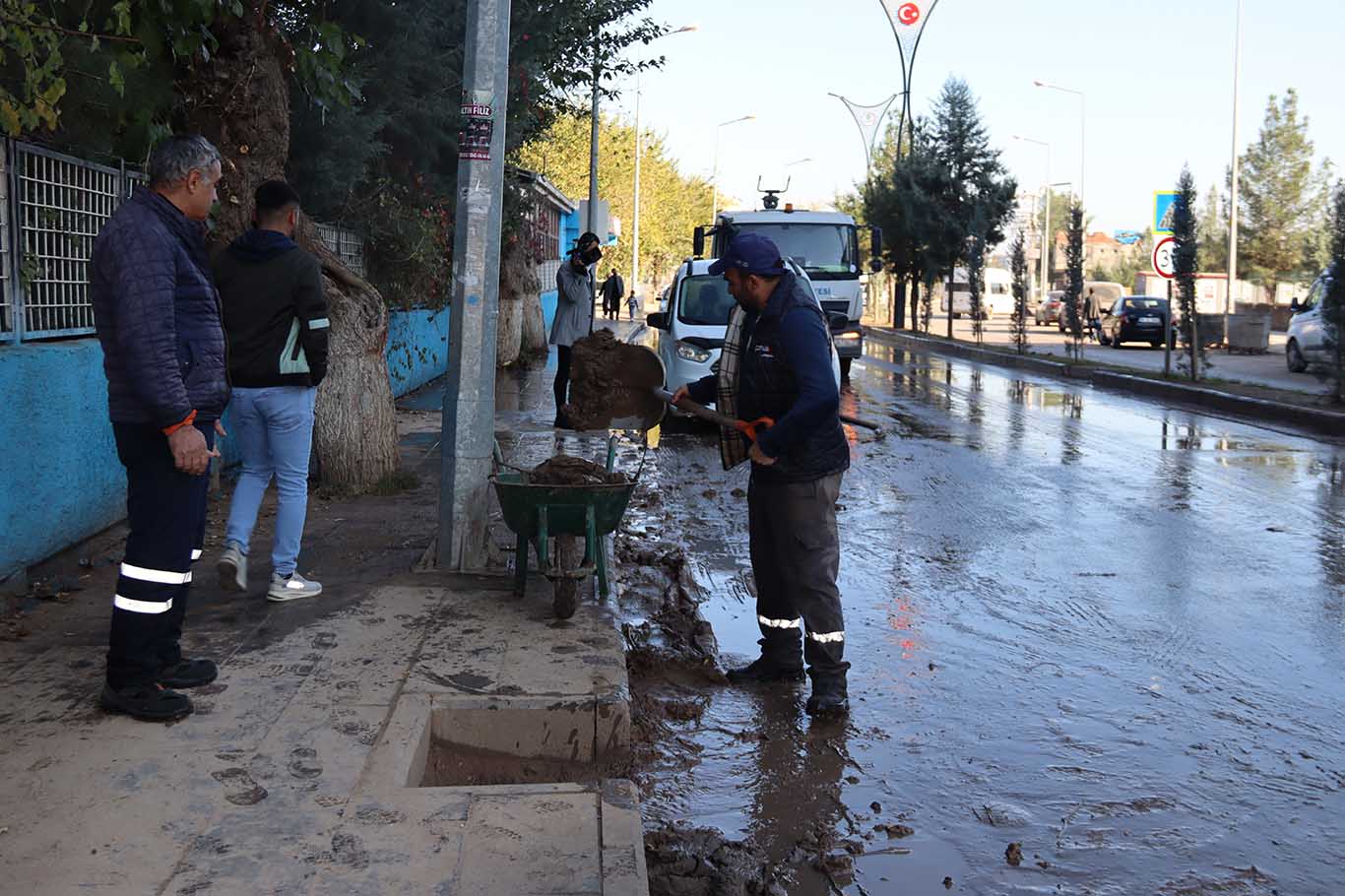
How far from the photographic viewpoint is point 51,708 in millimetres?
4828

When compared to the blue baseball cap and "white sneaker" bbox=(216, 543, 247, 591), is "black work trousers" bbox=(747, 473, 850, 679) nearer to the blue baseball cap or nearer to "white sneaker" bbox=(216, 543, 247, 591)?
the blue baseball cap

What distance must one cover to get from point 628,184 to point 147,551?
182ft

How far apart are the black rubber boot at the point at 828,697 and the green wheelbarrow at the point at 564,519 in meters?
1.16

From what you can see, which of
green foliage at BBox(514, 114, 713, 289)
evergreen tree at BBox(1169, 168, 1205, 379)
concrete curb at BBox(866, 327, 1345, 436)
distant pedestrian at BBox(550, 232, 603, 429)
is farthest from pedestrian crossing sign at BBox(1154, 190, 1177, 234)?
green foliage at BBox(514, 114, 713, 289)

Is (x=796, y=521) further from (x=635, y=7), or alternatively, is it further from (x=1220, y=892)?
(x=635, y=7)

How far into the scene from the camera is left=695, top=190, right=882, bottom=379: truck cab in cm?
2284

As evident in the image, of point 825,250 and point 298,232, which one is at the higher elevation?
point 825,250

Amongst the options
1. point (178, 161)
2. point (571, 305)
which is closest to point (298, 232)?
point (571, 305)

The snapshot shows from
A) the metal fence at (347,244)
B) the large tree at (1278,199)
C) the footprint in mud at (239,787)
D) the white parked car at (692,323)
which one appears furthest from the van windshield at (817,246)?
the large tree at (1278,199)

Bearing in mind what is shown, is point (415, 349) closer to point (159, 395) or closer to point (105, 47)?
point (105, 47)

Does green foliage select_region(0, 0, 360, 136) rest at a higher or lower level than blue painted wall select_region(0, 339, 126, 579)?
Result: higher

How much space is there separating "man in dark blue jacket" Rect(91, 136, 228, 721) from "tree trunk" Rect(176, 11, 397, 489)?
142 inches

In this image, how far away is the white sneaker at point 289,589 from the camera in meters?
6.46

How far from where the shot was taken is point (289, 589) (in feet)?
21.3
